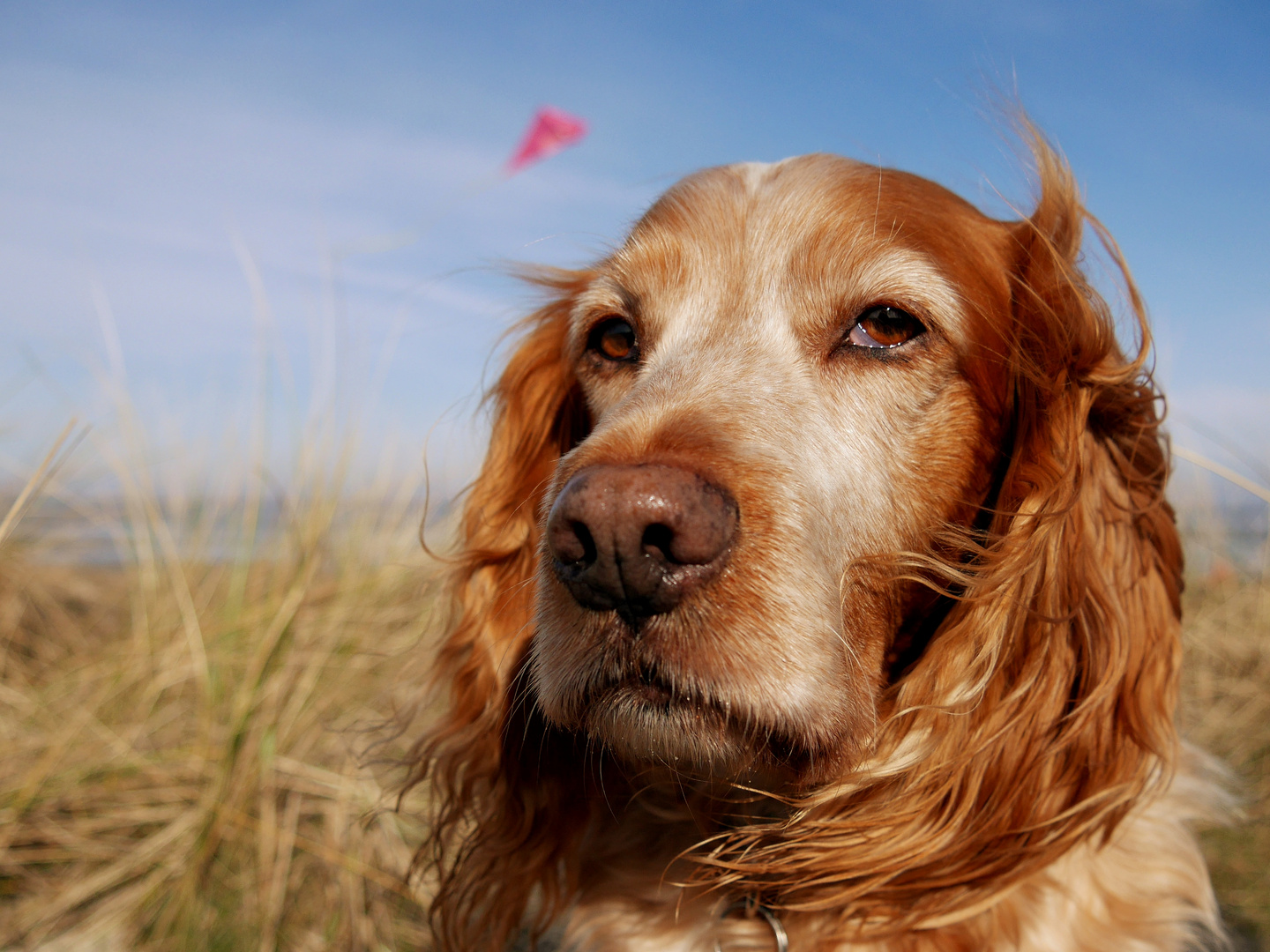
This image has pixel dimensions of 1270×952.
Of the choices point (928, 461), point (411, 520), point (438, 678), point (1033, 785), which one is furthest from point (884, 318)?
point (411, 520)

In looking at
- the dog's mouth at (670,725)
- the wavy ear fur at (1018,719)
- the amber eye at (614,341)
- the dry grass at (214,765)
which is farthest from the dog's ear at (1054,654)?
the dry grass at (214,765)

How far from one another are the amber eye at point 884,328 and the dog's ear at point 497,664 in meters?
0.88

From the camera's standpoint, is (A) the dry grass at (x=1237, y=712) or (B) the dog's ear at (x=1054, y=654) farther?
(A) the dry grass at (x=1237, y=712)

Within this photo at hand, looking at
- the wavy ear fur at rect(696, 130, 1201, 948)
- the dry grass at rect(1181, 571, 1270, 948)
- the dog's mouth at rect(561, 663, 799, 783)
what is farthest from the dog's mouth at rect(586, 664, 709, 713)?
the dry grass at rect(1181, 571, 1270, 948)

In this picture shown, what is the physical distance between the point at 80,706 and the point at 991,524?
3.40m

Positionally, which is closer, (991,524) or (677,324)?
(991,524)

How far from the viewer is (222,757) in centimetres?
321

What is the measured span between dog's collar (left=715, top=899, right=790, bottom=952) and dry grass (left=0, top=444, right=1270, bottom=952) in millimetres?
1033

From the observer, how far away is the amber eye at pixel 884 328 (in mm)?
1947

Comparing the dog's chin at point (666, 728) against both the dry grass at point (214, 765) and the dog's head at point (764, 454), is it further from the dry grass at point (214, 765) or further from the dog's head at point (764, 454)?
the dry grass at point (214, 765)

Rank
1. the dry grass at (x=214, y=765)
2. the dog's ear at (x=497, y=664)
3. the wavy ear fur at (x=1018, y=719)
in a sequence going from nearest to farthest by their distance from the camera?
1. the wavy ear fur at (x=1018, y=719)
2. the dog's ear at (x=497, y=664)
3. the dry grass at (x=214, y=765)

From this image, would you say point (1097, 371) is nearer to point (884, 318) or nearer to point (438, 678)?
point (884, 318)

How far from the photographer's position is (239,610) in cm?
367

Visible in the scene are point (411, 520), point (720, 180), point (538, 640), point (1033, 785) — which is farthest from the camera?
point (411, 520)
